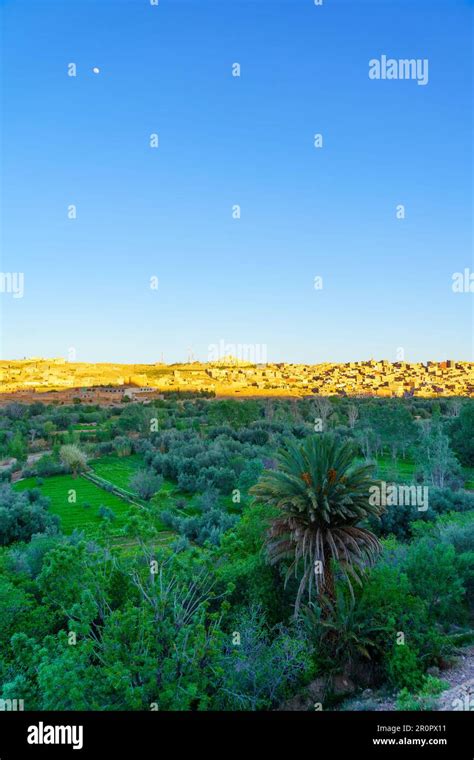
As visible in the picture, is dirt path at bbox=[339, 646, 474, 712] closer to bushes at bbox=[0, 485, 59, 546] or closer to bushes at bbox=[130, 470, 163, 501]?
bushes at bbox=[0, 485, 59, 546]

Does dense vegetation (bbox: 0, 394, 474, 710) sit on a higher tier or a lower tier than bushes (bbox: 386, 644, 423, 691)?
higher

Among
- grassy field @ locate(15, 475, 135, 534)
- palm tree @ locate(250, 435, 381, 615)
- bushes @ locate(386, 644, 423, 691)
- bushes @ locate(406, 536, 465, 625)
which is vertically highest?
palm tree @ locate(250, 435, 381, 615)

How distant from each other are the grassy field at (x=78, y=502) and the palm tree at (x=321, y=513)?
391 inches

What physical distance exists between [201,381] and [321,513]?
72.8 metres

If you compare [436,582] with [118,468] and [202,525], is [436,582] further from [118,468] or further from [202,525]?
[118,468]

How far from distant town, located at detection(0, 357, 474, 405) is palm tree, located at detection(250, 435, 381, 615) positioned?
55438 millimetres

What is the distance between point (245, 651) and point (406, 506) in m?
11.7

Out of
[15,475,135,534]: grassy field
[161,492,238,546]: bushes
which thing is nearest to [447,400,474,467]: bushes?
[161,492,238,546]: bushes

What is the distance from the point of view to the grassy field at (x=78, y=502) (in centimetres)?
2170

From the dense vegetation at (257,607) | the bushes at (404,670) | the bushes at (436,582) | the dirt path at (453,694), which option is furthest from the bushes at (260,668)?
the bushes at (436,582)

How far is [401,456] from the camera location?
1661 inches

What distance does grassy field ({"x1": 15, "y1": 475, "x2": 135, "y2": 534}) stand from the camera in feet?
71.2
